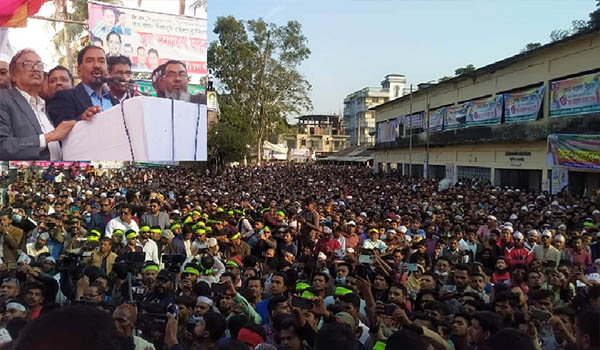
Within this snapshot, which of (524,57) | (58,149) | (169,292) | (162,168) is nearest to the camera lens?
(169,292)

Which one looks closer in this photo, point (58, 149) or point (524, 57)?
point (58, 149)

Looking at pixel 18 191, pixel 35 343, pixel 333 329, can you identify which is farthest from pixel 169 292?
pixel 18 191

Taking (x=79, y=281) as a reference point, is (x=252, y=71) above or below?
above

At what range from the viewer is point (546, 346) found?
433 cm

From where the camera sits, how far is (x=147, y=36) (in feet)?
24.7

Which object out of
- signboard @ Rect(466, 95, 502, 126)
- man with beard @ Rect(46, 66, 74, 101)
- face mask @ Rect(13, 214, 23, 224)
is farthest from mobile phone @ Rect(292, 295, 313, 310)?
signboard @ Rect(466, 95, 502, 126)

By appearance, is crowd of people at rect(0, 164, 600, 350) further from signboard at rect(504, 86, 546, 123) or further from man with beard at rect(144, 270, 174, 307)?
signboard at rect(504, 86, 546, 123)

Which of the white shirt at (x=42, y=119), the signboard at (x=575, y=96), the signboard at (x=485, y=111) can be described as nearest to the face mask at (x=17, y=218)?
the white shirt at (x=42, y=119)

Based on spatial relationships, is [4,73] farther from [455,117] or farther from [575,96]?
[455,117]

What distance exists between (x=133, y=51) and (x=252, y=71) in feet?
106

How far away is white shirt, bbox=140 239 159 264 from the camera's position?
7149mm

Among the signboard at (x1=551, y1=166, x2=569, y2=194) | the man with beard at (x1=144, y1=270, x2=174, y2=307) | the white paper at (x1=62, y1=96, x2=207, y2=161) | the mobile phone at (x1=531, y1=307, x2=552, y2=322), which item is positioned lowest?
the man with beard at (x1=144, y1=270, x2=174, y2=307)

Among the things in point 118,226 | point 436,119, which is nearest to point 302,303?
point 118,226

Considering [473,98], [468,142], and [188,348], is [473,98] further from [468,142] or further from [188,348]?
[188,348]
